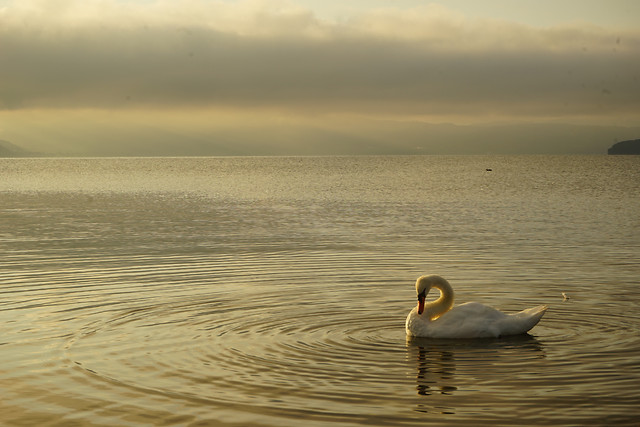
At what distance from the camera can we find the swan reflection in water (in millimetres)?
13242

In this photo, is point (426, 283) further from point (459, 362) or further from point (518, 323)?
point (459, 362)

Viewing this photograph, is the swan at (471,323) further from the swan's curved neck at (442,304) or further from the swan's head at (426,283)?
the swan's head at (426,283)

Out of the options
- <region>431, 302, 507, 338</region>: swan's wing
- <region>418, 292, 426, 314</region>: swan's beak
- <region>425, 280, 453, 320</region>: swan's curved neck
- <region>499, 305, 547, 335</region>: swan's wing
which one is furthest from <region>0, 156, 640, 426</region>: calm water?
<region>425, 280, 453, 320</region>: swan's curved neck

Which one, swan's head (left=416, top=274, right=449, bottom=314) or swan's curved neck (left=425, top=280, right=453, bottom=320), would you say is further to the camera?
swan's head (left=416, top=274, right=449, bottom=314)

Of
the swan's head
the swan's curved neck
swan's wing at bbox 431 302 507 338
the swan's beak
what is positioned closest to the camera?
swan's wing at bbox 431 302 507 338

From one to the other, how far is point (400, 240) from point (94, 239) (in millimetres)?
13639

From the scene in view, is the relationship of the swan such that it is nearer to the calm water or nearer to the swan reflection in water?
the swan reflection in water

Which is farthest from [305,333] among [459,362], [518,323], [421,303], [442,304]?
[518,323]

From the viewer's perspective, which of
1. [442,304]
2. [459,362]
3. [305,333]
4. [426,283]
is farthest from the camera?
[426,283]

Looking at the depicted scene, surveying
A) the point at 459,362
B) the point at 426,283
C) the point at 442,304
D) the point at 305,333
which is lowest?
the point at 459,362

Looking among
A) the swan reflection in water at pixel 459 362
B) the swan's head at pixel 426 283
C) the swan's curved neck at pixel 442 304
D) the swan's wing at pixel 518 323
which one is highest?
the swan's head at pixel 426 283

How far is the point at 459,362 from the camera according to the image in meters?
15.1

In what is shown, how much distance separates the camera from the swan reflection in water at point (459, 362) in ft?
43.4

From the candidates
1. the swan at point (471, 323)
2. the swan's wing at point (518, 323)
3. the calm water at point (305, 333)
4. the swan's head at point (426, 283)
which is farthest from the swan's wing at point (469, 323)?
the swan's head at point (426, 283)
